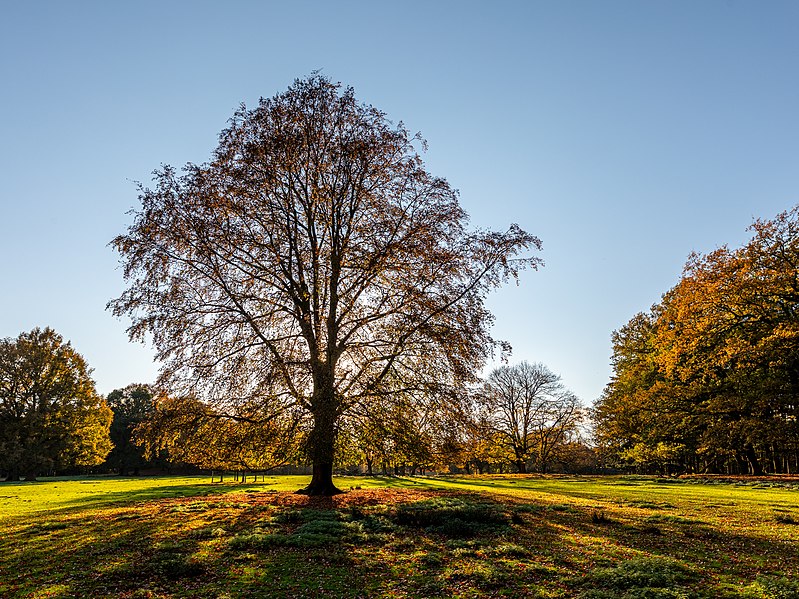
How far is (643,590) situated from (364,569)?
16.8ft

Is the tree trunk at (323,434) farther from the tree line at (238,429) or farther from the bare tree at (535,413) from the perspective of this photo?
the bare tree at (535,413)

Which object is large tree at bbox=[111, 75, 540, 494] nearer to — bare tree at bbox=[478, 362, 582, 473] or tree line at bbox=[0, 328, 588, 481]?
tree line at bbox=[0, 328, 588, 481]

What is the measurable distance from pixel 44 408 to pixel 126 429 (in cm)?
2748

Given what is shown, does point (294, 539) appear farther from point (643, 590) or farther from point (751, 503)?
point (751, 503)

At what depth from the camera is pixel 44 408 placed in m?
52.2

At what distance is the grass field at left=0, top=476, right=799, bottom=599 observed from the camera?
8938 mm

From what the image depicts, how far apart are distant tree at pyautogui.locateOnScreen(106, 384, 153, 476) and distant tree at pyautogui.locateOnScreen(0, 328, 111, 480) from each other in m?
20.2

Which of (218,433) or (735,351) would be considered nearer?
(218,433)

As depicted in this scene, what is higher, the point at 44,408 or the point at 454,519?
the point at 44,408

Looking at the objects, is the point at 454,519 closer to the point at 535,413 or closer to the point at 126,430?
the point at 535,413

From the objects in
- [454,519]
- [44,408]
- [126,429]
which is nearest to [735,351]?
[454,519]

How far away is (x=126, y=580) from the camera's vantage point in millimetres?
9430

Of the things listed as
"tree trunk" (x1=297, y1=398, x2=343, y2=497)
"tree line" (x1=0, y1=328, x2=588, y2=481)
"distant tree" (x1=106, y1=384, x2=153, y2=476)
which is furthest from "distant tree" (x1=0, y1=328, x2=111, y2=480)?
"tree trunk" (x1=297, y1=398, x2=343, y2=497)

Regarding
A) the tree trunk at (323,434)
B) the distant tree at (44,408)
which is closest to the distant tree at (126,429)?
the distant tree at (44,408)
